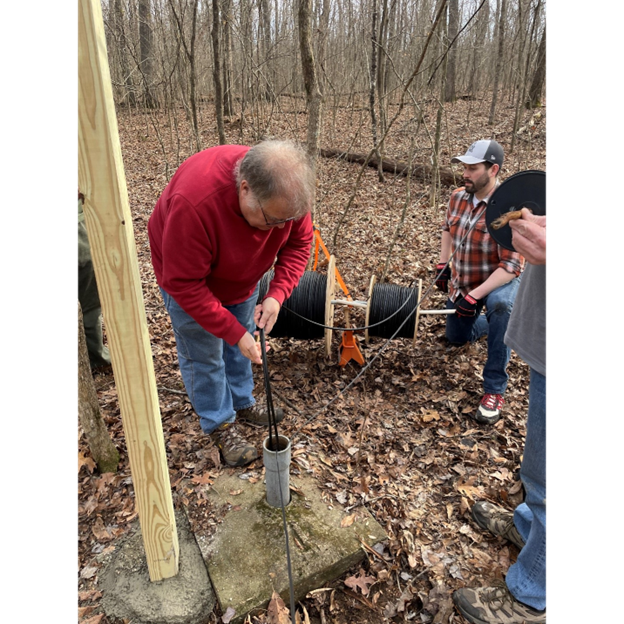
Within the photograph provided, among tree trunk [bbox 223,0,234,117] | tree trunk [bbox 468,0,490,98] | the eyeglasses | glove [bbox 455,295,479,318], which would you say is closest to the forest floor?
glove [bbox 455,295,479,318]

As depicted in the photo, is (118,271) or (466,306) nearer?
(118,271)

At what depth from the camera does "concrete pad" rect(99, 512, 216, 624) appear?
220cm

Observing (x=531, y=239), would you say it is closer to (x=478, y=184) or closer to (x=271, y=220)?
(x=271, y=220)

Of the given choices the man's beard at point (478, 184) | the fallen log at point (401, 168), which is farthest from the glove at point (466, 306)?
the fallen log at point (401, 168)

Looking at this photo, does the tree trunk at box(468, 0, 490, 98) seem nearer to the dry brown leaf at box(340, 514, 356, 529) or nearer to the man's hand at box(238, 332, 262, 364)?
the man's hand at box(238, 332, 262, 364)

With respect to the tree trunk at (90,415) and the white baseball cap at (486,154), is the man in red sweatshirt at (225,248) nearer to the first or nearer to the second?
the tree trunk at (90,415)

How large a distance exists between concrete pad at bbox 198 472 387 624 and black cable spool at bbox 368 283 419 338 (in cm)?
196

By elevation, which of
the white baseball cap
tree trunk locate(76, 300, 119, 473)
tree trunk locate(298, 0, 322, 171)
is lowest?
tree trunk locate(76, 300, 119, 473)

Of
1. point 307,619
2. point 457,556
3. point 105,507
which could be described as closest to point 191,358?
point 105,507

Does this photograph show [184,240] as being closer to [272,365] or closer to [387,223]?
[272,365]

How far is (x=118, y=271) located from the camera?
155 cm

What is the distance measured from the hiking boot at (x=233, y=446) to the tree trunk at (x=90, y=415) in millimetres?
714

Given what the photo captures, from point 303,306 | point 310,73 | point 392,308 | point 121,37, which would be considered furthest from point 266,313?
point 121,37

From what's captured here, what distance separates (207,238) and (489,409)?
9.30ft
